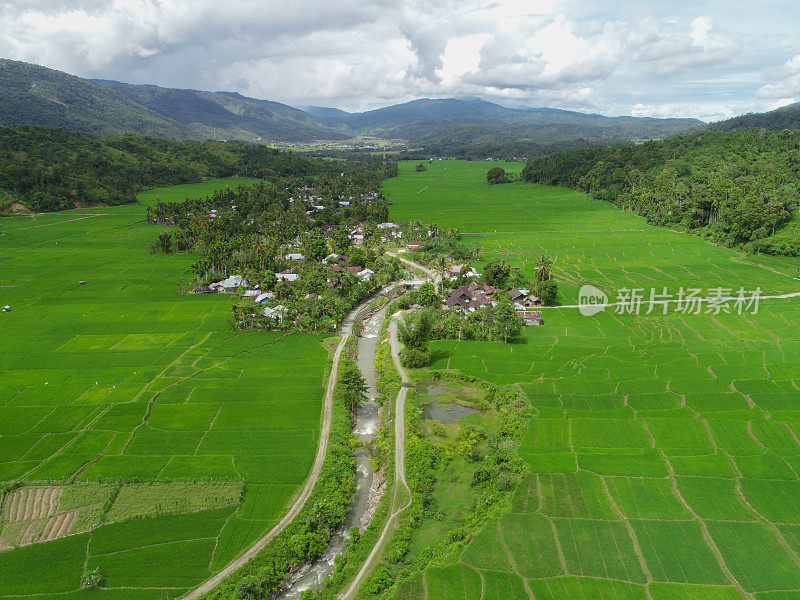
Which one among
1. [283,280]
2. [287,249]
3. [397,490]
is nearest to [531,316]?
[397,490]

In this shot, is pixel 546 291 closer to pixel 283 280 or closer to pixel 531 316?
pixel 531 316

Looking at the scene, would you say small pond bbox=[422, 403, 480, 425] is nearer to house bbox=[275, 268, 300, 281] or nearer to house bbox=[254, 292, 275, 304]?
house bbox=[254, 292, 275, 304]

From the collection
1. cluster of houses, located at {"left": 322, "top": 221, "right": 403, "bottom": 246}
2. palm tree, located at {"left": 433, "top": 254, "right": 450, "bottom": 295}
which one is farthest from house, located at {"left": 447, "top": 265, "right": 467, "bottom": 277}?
cluster of houses, located at {"left": 322, "top": 221, "right": 403, "bottom": 246}

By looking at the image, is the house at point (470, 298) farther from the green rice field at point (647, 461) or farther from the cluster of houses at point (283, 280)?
the cluster of houses at point (283, 280)

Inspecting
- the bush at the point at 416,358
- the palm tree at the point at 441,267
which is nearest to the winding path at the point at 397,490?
the bush at the point at 416,358

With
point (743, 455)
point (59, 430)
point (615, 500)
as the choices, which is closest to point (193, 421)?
point (59, 430)
